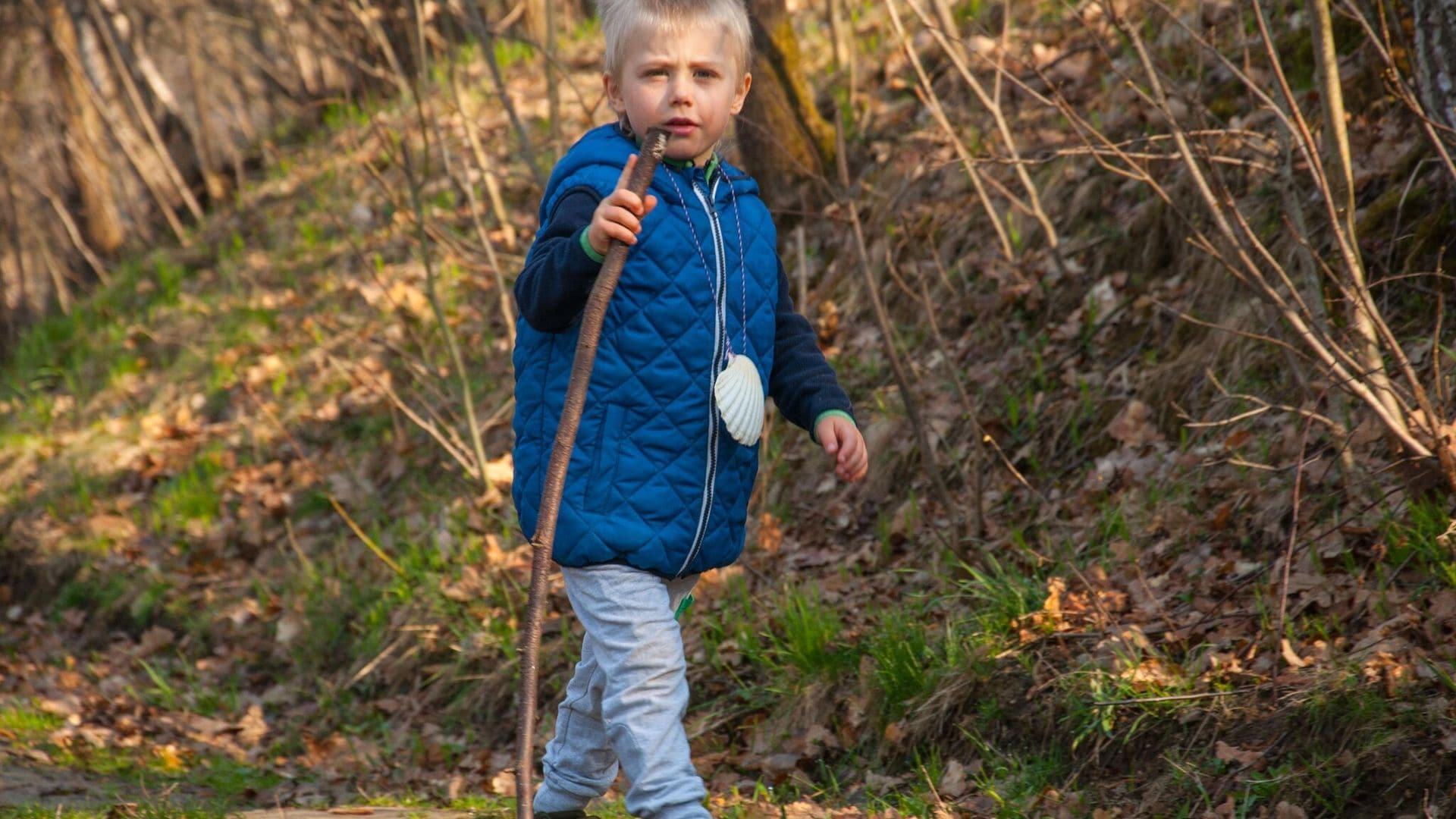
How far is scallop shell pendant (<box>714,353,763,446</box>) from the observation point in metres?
2.83

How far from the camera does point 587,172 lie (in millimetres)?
2877

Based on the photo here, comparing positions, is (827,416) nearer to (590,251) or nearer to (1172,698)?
(590,251)

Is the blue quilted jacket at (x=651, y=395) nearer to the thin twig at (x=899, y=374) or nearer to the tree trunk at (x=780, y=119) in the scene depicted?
the thin twig at (x=899, y=374)

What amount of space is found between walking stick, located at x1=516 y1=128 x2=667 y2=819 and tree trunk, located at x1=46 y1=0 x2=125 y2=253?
11.7 m

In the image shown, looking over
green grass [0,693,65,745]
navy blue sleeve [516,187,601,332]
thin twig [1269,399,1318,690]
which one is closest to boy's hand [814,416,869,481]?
navy blue sleeve [516,187,601,332]

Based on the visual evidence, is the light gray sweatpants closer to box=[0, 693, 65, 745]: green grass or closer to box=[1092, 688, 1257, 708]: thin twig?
box=[1092, 688, 1257, 708]: thin twig

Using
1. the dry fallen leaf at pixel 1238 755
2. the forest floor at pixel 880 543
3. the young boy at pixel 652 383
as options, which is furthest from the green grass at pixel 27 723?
the dry fallen leaf at pixel 1238 755

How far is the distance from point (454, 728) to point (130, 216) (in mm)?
9123

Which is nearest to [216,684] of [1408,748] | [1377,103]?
[1408,748]

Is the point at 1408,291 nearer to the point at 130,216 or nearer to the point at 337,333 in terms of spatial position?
the point at 337,333

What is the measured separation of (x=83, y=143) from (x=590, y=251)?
1195 centimetres

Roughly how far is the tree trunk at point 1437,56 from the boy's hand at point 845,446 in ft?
7.37

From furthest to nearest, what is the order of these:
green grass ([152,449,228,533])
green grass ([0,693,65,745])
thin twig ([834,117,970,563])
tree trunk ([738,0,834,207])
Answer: green grass ([152,449,228,533]), tree trunk ([738,0,834,207]), green grass ([0,693,65,745]), thin twig ([834,117,970,563])

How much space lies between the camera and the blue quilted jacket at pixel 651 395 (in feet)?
9.30
